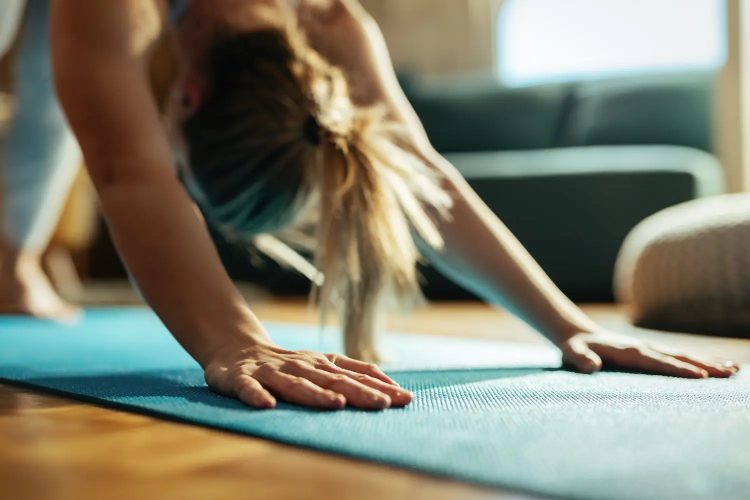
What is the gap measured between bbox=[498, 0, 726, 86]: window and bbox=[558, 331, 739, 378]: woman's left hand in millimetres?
2197

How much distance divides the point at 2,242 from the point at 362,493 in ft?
5.17

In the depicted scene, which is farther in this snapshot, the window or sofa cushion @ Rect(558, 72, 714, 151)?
the window

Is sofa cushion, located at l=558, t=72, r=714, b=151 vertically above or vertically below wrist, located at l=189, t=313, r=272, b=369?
above

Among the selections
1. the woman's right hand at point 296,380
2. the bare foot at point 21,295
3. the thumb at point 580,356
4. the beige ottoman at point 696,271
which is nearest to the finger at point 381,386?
the woman's right hand at point 296,380

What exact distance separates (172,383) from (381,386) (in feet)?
0.88

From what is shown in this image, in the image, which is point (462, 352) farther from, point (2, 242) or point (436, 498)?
point (2, 242)

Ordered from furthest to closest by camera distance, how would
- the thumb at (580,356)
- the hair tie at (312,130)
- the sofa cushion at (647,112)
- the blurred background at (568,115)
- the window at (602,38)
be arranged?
the window at (602,38) → the sofa cushion at (647,112) → the blurred background at (568,115) → the hair tie at (312,130) → the thumb at (580,356)

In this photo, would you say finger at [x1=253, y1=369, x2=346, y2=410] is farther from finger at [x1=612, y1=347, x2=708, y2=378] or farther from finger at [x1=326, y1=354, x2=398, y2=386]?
finger at [x1=612, y1=347, x2=708, y2=378]

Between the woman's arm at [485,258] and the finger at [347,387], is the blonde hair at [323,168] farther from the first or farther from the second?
the finger at [347,387]

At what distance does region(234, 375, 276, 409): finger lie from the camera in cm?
78

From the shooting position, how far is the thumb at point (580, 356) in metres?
1.01

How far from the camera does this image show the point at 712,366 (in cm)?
100

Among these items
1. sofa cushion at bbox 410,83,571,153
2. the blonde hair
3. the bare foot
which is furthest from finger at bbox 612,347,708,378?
sofa cushion at bbox 410,83,571,153

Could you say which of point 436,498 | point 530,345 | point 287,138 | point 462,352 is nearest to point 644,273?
point 530,345
